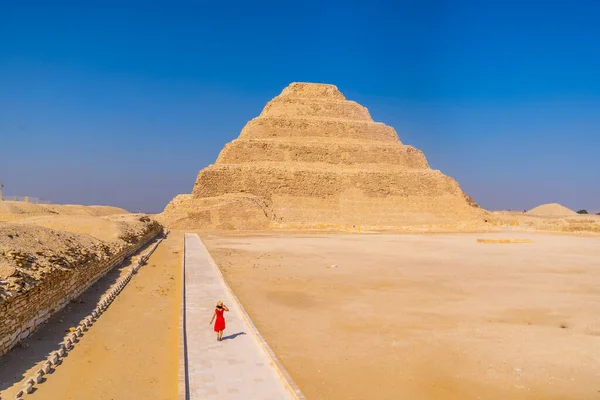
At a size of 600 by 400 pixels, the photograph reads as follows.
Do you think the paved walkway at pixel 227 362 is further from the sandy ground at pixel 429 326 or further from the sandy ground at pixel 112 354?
the sandy ground at pixel 429 326

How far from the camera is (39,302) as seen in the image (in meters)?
8.91

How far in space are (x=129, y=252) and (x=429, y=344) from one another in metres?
15.7

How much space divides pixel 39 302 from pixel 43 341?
955mm

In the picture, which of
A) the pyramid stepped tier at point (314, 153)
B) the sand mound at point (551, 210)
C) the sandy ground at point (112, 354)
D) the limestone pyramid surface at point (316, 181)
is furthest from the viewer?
the sand mound at point (551, 210)

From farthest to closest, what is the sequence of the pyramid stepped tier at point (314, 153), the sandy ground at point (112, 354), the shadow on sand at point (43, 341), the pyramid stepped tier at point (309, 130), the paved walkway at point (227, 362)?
the pyramid stepped tier at point (309, 130) → the pyramid stepped tier at point (314, 153) → the shadow on sand at point (43, 341) → the sandy ground at point (112, 354) → the paved walkway at point (227, 362)

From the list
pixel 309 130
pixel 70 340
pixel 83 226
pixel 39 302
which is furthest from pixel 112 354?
pixel 309 130

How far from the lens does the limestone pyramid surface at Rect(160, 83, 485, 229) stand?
1767 inches

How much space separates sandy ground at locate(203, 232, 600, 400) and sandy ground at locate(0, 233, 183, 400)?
180 centimetres

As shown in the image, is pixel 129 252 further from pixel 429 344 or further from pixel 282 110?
pixel 282 110

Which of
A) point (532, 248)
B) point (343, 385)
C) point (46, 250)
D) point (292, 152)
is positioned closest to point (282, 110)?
point (292, 152)

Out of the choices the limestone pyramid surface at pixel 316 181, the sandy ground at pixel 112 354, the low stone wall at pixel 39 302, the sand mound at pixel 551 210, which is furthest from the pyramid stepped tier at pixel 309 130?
the sand mound at pixel 551 210

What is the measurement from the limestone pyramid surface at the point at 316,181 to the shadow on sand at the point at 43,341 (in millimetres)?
31565

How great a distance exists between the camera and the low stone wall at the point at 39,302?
7.40 meters

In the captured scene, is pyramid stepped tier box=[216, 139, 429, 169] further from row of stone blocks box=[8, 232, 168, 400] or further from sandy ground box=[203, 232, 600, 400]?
row of stone blocks box=[8, 232, 168, 400]
